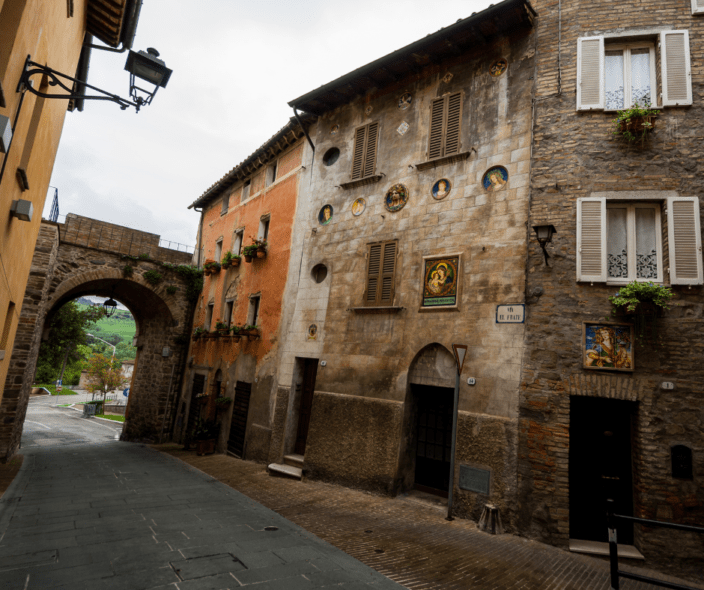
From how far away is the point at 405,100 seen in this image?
11070 millimetres

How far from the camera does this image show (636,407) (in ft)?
23.1

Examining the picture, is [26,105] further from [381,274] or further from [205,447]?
[205,447]

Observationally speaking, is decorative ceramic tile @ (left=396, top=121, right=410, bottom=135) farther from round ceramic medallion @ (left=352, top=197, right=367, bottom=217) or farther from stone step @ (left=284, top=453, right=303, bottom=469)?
stone step @ (left=284, top=453, right=303, bottom=469)

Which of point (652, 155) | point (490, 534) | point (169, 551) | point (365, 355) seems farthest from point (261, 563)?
point (652, 155)

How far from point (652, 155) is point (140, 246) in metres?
19.2

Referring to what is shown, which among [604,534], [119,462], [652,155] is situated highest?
[652,155]

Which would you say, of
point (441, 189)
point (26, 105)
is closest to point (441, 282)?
point (441, 189)

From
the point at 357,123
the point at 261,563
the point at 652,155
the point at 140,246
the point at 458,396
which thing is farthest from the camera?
the point at 140,246

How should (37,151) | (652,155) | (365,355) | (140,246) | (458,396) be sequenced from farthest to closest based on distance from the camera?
(140,246) < (365,355) < (458,396) < (652,155) < (37,151)

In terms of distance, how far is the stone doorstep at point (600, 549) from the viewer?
6523mm

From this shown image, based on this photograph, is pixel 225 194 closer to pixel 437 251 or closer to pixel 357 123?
pixel 357 123

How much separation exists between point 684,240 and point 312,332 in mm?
8264

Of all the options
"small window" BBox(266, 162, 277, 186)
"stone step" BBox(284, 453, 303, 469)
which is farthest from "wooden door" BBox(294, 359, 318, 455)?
"small window" BBox(266, 162, 277, 186)

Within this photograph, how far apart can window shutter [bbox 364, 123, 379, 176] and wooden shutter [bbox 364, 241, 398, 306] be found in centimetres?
219
